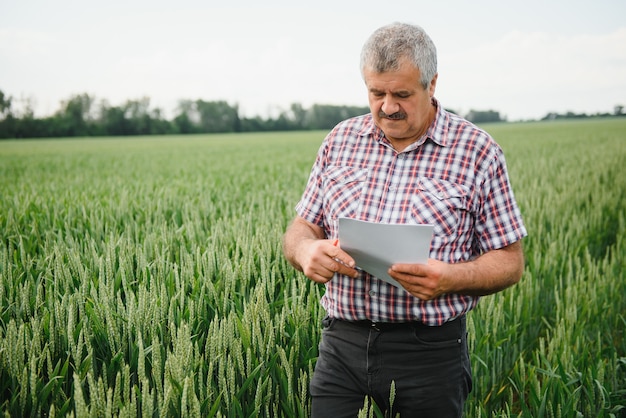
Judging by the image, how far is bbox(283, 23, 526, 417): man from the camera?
161 centimetres

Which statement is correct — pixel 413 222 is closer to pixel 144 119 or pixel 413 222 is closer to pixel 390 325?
pixel 390 325

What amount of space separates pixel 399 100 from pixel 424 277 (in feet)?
1.92

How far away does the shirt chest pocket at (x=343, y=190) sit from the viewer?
5.75 feet

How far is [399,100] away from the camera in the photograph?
1.64 metres

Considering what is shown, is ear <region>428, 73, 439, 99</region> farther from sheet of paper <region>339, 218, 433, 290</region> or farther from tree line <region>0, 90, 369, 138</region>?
tree line <region>0, 90, 369, 138</region>

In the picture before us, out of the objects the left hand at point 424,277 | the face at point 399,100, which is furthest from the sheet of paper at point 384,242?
the face at point 399,100

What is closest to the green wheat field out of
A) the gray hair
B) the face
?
the face

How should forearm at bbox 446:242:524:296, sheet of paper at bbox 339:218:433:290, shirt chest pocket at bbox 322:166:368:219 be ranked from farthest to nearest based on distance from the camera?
shirt chest pocket at bbox 322:166:368:219 → forearm at bbox 446:242:524:296 → sheet of paper at bbox 339:218:433:290

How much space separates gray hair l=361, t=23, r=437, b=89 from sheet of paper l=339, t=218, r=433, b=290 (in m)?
0.53

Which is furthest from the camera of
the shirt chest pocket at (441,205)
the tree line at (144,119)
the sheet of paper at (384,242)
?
the tree line at (144,119)

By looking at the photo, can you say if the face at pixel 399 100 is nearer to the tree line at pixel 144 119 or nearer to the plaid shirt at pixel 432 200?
the plaid shirt at pixel 432 200

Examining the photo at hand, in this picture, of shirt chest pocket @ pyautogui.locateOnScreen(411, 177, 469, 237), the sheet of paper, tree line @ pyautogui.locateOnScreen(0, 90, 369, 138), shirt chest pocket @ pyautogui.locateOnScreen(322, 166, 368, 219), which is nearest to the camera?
the sheet of paper

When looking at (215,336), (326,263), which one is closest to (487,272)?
(326,263)

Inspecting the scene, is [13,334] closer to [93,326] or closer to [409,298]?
[93,326]
